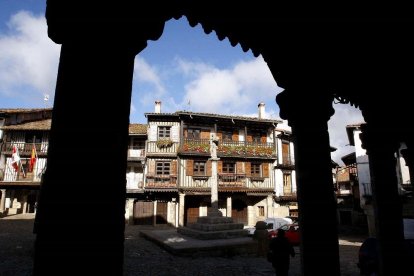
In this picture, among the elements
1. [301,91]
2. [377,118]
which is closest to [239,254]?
[377,118]

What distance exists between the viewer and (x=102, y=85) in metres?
1.54

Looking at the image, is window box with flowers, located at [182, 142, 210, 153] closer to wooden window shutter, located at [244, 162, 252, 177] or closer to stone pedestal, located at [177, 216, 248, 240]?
wooden window shutter, located at [244, 162, 252, 177]

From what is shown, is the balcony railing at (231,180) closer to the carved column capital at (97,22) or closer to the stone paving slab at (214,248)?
the stone paving slab at (214,248)

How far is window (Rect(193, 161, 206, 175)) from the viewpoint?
24484mm

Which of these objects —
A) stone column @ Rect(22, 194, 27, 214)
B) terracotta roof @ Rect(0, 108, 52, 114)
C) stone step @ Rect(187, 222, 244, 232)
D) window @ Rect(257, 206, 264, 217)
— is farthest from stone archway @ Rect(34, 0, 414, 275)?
terracotta roof @ Rect(0, 108, 52, 114)

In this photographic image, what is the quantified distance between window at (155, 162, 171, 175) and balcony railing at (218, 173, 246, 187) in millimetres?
4473

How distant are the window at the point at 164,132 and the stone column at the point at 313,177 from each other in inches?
867

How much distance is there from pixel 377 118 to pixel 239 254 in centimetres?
833

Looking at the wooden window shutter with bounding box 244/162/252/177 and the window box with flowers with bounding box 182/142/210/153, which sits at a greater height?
the window box with flowers with bounding box 182/142/210/153

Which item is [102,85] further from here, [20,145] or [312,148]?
[20,145]

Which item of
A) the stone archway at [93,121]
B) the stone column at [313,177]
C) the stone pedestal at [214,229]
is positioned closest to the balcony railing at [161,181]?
the stone pedestal at [214,229]

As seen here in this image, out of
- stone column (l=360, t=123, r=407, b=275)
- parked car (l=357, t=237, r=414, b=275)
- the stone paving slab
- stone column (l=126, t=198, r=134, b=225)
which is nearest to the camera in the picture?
stone column (l=360, t=123, r=407, b=275)

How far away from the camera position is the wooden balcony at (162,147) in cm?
2452

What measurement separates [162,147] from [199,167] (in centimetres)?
366
